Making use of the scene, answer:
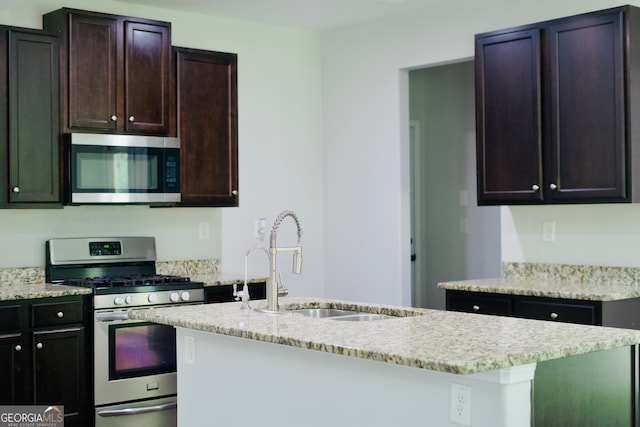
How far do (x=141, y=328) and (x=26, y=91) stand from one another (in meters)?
1.44

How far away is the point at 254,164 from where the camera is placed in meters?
6.06

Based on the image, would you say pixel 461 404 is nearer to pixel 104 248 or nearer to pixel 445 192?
pixel 104 248

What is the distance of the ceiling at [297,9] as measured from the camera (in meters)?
5.44

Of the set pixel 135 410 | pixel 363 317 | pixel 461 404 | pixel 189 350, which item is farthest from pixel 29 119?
pixel 461 404

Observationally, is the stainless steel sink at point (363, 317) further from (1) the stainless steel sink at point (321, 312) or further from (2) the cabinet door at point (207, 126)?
(2) the cabinet door at point (207, 126)

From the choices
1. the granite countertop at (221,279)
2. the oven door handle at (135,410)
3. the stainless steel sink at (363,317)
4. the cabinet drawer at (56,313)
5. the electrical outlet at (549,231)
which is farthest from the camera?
the granite countertop at (221,279)

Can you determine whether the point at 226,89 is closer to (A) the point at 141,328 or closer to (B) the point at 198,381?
(A) the point at 141,328

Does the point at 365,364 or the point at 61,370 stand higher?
the point at 365,364

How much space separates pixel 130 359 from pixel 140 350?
0.26 ft

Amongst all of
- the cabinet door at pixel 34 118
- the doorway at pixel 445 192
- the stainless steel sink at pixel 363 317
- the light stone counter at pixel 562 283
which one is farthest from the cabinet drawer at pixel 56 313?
the doorway at pixel 445 192

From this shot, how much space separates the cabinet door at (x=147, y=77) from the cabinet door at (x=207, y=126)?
0.13 m

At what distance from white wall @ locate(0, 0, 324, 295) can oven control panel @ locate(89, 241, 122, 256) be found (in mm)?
78

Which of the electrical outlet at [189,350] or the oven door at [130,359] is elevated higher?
the electrical outlet at [189,350]

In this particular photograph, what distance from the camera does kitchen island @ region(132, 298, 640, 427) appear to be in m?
2.28
